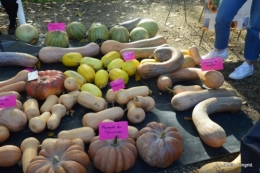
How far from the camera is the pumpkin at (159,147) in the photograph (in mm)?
2062

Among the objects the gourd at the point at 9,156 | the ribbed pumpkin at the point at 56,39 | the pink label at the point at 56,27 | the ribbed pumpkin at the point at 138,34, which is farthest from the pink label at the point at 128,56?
the gourd at the point at 9,156

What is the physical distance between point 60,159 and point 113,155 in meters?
0.37

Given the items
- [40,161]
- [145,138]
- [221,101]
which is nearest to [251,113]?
[221,101]

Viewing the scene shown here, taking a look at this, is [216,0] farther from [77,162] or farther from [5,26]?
[5,26]

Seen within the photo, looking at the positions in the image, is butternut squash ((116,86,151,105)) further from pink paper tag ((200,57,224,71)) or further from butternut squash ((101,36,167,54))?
butternut squash ((101,36,167,54))

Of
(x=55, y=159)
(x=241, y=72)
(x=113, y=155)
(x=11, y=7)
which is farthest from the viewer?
(x=11, y=7)

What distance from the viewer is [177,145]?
2107mm

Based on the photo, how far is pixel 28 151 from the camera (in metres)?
2.08

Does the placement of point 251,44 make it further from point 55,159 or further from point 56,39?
point 55,159

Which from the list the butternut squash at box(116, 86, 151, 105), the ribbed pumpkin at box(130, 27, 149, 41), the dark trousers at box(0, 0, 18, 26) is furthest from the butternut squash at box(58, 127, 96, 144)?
the dark trousers at box(0, 0, 18, 26)

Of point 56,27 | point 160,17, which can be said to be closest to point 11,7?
point 56,27

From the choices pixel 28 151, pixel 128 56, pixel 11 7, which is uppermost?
pixel 11 7

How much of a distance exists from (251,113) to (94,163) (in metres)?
1.80

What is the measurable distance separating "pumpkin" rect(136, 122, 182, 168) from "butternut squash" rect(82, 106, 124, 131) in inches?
15.6
